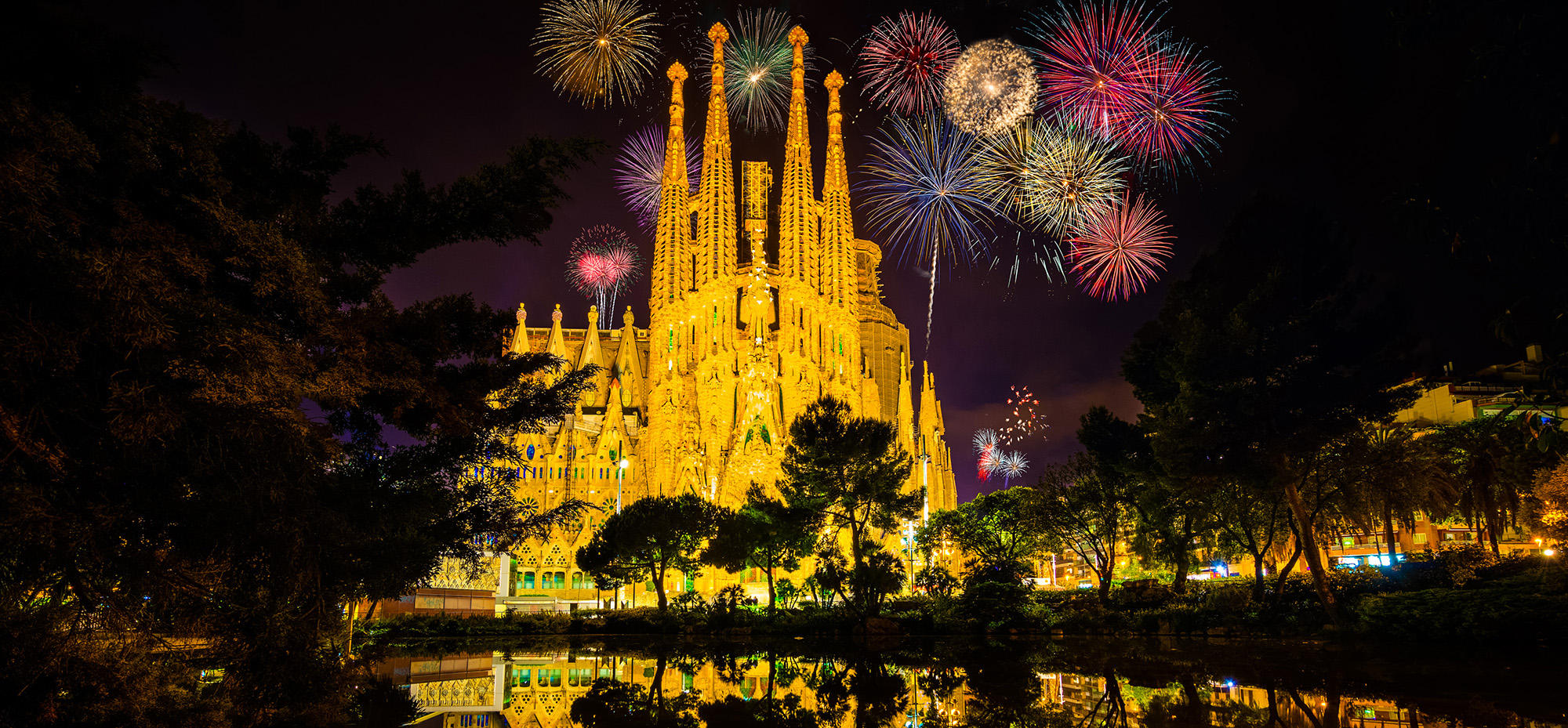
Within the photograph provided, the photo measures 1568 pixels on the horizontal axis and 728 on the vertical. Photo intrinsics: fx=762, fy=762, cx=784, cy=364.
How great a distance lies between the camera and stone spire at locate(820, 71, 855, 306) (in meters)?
76.9

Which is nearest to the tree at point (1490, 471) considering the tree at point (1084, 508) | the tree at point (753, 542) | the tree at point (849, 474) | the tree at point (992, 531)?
the tree at point (1084, 508)

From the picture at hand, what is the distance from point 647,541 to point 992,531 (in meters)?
25.3

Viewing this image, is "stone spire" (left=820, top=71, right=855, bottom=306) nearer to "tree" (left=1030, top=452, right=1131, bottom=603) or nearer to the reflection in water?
"tree" (left=1030, top=452, right=1131, bottom=603)

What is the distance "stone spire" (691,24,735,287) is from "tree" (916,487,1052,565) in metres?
31.3

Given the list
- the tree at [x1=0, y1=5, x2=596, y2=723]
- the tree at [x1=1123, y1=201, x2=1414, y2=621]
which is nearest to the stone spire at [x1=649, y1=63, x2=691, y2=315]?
the tree at [x1=1123, y1=201, x2=1414, y2=621]

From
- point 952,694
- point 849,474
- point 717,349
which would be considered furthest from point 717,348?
point 952,694

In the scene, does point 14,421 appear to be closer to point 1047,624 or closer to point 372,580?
point 372,580

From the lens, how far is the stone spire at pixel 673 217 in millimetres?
75812

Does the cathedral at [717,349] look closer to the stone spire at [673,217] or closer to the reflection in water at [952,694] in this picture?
the stone spire at [673,217]

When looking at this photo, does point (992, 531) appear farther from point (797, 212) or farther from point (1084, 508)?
point (797, 212)

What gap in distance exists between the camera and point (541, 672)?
17.4 m

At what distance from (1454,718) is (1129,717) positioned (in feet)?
11.6

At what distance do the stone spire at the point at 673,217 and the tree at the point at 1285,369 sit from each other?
184 ft

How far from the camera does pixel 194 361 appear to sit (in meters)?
8.73
